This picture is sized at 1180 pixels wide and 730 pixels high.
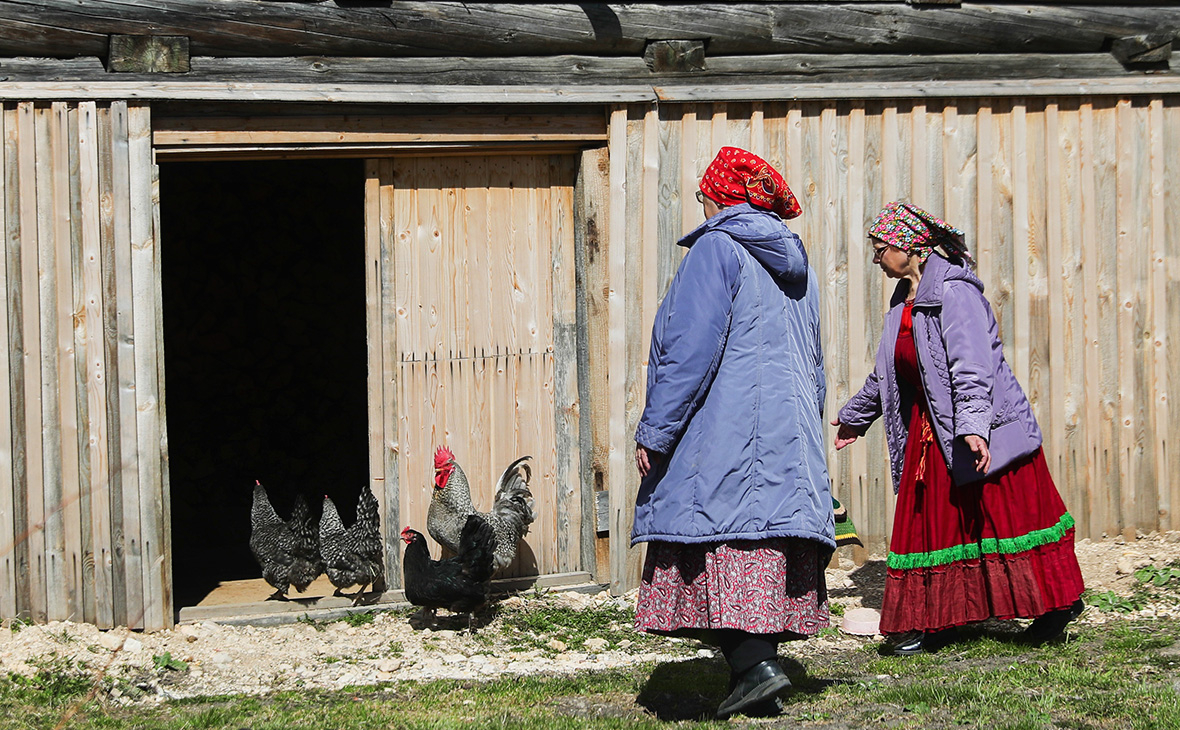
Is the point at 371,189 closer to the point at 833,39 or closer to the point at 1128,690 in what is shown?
the point at 833,39

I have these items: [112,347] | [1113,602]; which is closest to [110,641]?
[112,347]

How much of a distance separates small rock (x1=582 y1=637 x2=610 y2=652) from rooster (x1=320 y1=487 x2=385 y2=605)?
1288 millimetres

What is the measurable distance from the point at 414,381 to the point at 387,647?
4.67 ft

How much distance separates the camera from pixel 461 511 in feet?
19.9

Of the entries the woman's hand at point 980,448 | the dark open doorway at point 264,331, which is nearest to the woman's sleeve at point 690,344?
the woman's hand at point 980,448

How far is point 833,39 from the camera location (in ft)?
20.9

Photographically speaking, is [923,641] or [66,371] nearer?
[923,641]

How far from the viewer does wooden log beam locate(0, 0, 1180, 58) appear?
18.0 feet

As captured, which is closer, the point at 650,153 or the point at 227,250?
the point at 650,153

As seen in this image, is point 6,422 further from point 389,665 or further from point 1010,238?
point 1010,238

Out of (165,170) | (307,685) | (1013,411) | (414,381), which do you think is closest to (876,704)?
(1013,411)

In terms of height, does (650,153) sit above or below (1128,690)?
above

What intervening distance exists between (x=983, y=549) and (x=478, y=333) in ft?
9.28

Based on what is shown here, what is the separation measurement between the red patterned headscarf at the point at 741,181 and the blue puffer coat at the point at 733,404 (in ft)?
0.22
